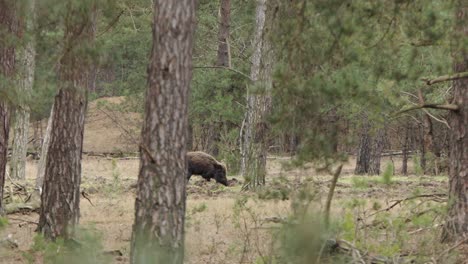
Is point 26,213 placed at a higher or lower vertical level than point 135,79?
lower

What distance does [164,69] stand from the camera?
302 inches

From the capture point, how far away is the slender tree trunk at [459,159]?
9539 mm

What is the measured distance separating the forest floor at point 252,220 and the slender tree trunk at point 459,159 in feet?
0.90

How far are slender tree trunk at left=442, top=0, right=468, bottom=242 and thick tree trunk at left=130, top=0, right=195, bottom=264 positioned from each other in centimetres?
353

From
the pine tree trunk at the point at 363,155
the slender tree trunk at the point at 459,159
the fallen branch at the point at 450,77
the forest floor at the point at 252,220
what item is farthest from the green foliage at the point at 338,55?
the pine tree trunk at the point at 363,155

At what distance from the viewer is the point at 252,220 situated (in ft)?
39.9

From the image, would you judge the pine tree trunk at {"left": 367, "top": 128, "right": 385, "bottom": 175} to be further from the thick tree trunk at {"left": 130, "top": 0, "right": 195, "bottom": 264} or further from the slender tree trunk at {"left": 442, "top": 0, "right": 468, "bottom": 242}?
the thick tree trunk at {"left": 130, "top": 0, "right": 195, "bottom": 264}

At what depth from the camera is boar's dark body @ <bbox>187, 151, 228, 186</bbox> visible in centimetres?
2333

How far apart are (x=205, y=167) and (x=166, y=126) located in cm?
1633

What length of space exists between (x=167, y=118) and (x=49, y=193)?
375 cm

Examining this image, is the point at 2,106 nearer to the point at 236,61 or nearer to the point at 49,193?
the point at 49,193

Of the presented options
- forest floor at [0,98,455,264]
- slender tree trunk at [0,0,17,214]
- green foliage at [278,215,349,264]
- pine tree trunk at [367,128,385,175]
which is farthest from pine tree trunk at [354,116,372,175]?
green foliage at [278,215,349,264]

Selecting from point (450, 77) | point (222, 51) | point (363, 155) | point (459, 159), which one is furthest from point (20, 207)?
point (363, 155)

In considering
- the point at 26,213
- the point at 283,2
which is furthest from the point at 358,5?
the point at 26,213
